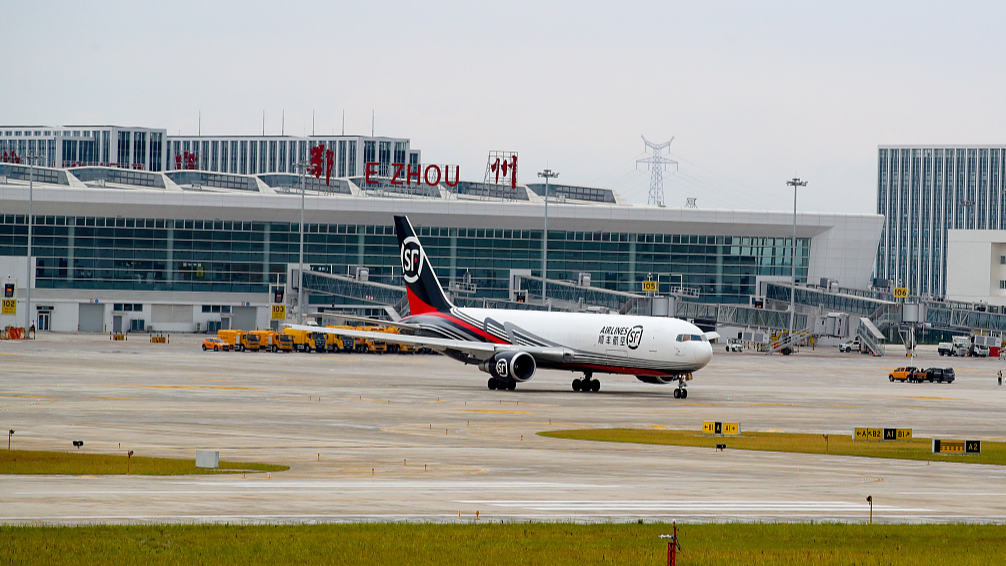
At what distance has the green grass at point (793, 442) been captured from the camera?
36.7 m

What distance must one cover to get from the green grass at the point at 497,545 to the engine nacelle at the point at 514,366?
4146 centimetres

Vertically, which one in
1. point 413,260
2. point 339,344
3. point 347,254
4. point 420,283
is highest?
point 347,254

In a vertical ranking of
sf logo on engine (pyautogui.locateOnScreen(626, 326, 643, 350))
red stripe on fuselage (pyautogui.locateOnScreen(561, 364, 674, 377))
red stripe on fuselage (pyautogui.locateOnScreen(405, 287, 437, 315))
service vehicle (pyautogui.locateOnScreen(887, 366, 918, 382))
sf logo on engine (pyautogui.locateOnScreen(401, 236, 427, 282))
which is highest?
sf logo on engine (pyautogui.locateOnScreen(401, 236, 427, 282))

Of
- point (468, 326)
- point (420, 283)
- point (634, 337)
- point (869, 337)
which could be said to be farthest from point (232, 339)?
→ point (869, 337)

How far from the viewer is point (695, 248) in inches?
6570

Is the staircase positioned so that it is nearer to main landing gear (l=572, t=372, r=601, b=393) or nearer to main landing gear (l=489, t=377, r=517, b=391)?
main landing gear (l=572, t=372, r=601, b=393)

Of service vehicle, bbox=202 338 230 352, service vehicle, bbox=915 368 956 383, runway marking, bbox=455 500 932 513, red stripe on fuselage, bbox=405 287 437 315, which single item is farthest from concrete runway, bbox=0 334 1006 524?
service vehicle, bbox=202 338 230 352

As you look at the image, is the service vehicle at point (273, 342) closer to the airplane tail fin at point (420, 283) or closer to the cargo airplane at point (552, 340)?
the airplane tail fin at point (420, 283)

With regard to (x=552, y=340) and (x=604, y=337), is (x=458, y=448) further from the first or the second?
(x=552, y=340)

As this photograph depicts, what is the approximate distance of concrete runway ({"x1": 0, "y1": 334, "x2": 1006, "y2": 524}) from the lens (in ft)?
77.8

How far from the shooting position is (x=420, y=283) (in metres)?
71.9

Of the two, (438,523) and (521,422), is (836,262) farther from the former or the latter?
(438,523)

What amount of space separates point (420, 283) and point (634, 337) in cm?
1533

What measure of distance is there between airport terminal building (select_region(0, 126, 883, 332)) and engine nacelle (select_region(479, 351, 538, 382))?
85.2 m
